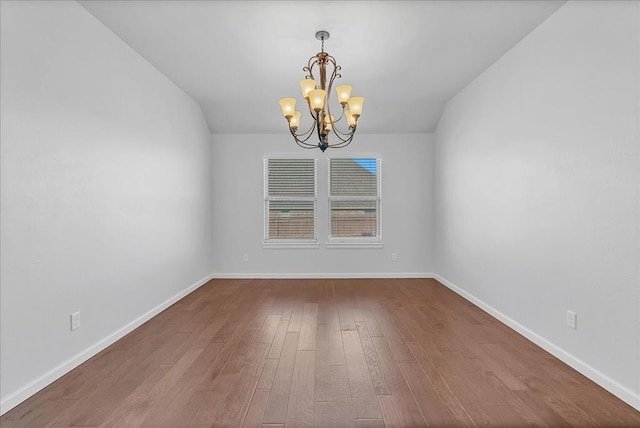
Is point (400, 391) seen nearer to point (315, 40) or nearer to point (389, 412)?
point (389, 412)

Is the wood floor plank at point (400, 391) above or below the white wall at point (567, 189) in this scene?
below

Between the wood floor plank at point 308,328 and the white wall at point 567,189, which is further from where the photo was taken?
the wood floor plank at point 308,328

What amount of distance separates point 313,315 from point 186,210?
2.25 metres

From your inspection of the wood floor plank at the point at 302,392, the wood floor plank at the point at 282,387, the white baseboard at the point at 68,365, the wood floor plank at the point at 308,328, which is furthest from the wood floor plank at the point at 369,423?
the white baseboard at the point at 68,365

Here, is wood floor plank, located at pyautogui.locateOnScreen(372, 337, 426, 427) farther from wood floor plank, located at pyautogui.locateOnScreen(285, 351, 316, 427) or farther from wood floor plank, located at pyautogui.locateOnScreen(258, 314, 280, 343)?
wood floor plank, located at pyautogui.locateOnScreen(258, 314, 280, 343)

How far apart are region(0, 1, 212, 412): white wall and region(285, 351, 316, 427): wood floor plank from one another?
1.61 metres

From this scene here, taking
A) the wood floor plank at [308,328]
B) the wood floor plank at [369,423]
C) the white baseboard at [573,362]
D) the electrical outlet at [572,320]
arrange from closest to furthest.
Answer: the wood floor plank at [369,423] → the white baseboard at [573,362] → the electrical outlet at [572,320] → the wood floor plank at [308,328]

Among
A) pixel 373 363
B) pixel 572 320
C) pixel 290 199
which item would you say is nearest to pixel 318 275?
pixel 290 199

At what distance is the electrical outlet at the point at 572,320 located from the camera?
8.14 ft

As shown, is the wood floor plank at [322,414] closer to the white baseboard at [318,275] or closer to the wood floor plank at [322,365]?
the wood floor plank at [322,365]

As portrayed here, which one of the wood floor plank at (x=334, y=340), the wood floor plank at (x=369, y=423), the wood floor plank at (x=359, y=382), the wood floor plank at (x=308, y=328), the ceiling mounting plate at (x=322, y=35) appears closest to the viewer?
the wood floor plank at (x=369, y=423)

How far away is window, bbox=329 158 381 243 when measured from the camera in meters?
5.77

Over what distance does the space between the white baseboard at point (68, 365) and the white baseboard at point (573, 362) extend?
358cm

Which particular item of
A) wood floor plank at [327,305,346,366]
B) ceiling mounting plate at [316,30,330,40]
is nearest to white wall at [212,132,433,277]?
wood floor plank at [327,305,346,366]
